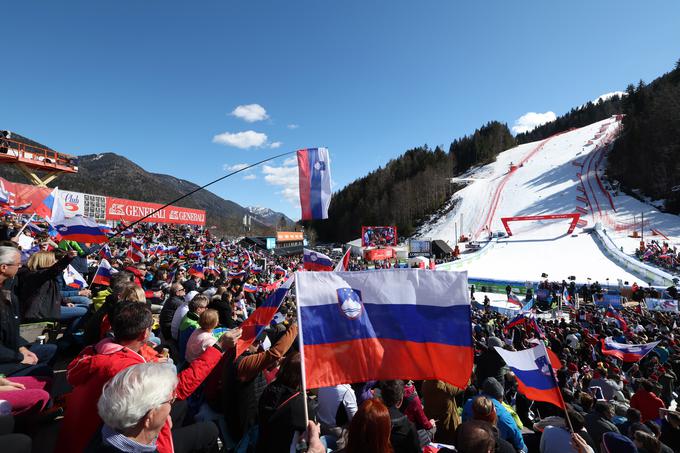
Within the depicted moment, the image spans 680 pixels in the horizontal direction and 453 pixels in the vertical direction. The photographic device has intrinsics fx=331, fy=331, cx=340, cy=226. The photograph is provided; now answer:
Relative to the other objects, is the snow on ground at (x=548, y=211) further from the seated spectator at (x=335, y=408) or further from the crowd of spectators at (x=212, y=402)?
the seated spectator at (x=335, y=408)

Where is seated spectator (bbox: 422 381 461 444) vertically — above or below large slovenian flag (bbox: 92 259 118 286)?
below

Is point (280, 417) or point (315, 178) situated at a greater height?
point (315, 178)

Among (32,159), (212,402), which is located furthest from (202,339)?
(32,159)

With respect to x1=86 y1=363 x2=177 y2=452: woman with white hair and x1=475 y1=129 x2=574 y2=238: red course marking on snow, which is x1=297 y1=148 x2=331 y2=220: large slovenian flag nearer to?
x1=86 y1=363 x2=177 y2=452: woman with white hair

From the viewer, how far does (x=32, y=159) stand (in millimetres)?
18812

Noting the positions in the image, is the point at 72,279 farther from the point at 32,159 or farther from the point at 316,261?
the point at 32,159

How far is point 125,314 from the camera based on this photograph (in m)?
2.55

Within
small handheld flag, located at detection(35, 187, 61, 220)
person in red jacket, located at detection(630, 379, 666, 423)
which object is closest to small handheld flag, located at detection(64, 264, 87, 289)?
small handheld flag, located at detection(35, 187, 61, 220)

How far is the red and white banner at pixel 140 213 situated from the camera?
31344mm

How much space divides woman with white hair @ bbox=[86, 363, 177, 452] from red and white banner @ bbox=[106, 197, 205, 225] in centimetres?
3539

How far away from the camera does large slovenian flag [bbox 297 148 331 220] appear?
876cm

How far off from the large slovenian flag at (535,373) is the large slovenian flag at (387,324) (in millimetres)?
1299

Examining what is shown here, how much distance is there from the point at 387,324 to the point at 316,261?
15.4 ft

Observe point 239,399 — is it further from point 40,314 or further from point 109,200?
point 109,200
